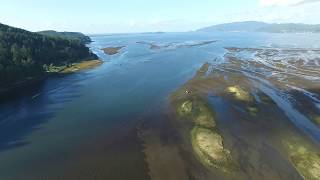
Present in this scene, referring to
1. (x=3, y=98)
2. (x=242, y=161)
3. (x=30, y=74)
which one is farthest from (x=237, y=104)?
(x=30, y=74)

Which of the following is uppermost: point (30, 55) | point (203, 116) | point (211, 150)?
point (30, 55)

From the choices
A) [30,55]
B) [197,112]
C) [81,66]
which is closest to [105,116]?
[197,112]

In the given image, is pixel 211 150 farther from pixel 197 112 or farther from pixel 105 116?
pixel 105 116

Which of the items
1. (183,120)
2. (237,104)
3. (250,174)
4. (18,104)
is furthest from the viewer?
(18,104)

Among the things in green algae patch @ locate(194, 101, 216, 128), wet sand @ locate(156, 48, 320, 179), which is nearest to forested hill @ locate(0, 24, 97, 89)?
wet sand @ locate(156, 48, 320, 179)

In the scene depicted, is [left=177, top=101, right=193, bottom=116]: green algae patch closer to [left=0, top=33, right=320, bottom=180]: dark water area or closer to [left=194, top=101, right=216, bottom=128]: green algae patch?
[left=194, top=101, right=216, bottom=128]: green algae patch

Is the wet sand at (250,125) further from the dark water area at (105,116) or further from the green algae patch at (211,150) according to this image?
the dark water area at (105,116)

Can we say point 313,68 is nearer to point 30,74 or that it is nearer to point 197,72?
point 197,72
